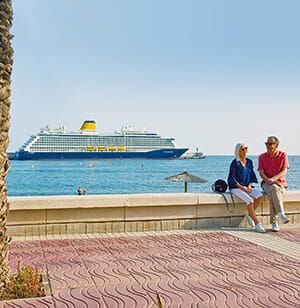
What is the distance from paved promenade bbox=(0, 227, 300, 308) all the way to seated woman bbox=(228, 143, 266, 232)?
1.82 feet

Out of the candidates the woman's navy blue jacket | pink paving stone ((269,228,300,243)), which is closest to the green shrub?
pink paving stone ((269,228,300,243))

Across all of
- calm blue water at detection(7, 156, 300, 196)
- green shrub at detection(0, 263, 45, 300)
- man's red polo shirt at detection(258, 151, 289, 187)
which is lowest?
calm blue water at detection(7, 156, 300, 196)

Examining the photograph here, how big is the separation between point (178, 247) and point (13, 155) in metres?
83.7

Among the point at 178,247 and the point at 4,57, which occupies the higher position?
the point at 4,57

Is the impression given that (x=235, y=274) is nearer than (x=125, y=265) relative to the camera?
Yes

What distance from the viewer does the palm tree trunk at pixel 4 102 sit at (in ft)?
11.9

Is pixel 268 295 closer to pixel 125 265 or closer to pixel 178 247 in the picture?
pixel 125 265

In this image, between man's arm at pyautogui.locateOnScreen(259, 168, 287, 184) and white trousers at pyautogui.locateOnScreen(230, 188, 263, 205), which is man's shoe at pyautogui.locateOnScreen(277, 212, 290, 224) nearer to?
white trousers at pyautogui.locateOnScreen(230, 188, 263, 205)

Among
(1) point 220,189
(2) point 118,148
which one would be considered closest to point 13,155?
(2) point 118,148

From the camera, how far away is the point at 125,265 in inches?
192

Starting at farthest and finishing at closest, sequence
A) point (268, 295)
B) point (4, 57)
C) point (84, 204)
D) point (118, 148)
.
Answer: point (118, 148)
point (84, 204)
point (268, 295)
point (4, 57)

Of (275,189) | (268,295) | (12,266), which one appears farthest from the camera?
(275,189)

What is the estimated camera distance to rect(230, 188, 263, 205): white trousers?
7.01 meters

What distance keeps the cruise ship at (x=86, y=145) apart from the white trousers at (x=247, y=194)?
72.1 meters
